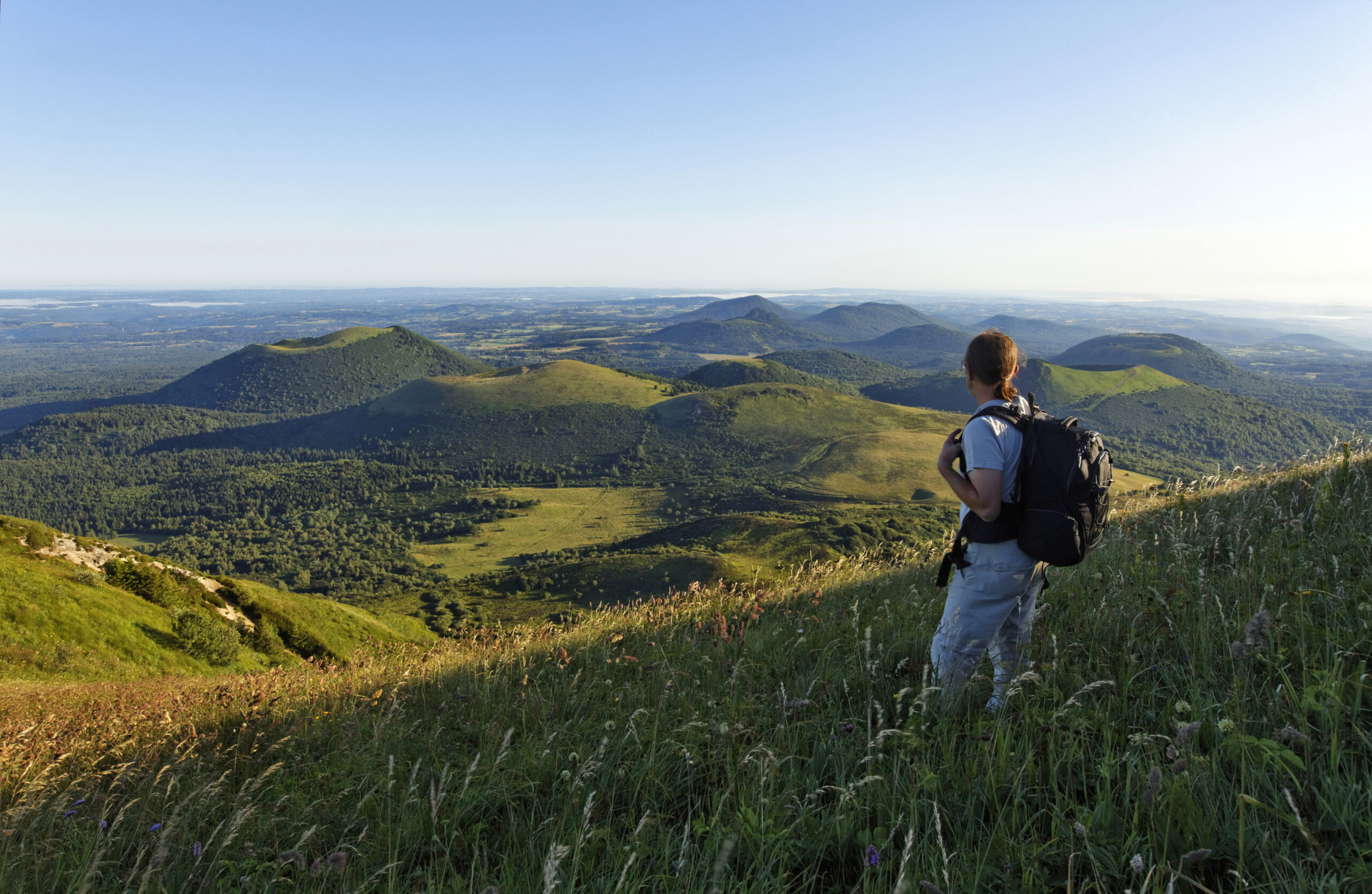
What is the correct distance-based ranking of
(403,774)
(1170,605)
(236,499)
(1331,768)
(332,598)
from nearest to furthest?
(1331,768) → (403,774) → (1170,605) → (332,598) → (236,499)

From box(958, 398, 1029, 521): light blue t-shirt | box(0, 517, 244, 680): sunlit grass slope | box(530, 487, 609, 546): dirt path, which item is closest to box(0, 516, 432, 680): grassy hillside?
box(0, 517, 244, 680): sunlit grass slope

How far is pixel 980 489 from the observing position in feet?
11.3

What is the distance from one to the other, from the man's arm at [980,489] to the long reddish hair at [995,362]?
50cm

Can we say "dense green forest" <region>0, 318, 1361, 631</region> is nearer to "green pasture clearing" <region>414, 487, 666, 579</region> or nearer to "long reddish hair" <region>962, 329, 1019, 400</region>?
"green pasture clearing" <region>414, 487, 666, 579</region>

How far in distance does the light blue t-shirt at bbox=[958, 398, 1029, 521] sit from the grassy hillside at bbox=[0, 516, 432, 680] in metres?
11.7

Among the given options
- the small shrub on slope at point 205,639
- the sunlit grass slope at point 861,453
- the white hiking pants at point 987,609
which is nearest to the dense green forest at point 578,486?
the sunlit grass slope at point 861,453

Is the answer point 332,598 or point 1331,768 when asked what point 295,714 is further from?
point 332,598

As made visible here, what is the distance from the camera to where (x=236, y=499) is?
180 m

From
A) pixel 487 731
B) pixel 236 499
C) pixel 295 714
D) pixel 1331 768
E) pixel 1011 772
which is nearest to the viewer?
pixel 1331 768

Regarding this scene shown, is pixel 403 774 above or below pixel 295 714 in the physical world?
above

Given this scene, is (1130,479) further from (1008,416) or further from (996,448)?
(996,448)

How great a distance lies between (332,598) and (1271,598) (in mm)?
119457

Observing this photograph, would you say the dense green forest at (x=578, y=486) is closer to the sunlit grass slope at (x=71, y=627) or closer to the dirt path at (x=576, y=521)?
the dirt path at (x=576, y=521)

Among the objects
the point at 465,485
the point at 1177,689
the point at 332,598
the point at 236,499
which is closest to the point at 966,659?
the point at 1177,689
